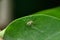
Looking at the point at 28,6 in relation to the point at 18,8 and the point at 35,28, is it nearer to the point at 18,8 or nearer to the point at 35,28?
the point at 18,8

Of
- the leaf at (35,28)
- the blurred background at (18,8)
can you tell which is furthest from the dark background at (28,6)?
the leaf at (35,28)

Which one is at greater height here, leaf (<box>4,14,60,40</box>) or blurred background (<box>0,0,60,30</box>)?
leaf (<box>4,14,60,40</box>)

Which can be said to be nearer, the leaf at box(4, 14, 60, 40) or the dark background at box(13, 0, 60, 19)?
the leaf at box(4, 14, 60, 40)

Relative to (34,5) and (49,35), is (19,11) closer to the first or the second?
(34,5)

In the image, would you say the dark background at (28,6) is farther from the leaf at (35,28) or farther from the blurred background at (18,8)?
the leaf at (35,28)

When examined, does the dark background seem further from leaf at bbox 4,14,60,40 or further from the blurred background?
leaf at bbox 4,14,60,40

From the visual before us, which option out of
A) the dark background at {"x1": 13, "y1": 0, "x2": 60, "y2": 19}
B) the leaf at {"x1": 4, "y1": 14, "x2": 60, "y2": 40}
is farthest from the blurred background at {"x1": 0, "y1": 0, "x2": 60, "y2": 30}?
the leaf at {"x1": 4, "y1": 14, "x2": 60, "y2": 40}

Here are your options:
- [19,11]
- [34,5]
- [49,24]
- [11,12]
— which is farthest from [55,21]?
[11,12]
